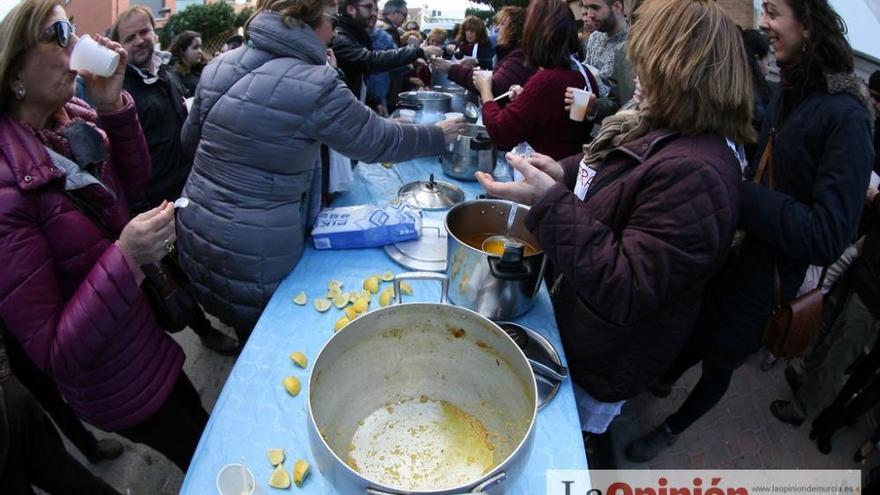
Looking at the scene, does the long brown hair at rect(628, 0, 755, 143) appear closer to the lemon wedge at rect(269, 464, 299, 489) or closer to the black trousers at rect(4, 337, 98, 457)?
the lemon wedge at rect(269, 464, 299, 489)

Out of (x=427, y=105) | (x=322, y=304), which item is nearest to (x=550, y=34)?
(x=427, y=105)

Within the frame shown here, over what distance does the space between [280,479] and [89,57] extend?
1.33m

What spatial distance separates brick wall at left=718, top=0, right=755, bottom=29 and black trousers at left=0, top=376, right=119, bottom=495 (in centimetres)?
631

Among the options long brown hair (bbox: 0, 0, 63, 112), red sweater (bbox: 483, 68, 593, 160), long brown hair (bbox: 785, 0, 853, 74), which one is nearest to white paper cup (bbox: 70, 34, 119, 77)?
long brown hair (bbox: 0, 0, 63, 112)

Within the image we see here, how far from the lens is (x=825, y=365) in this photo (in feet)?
8.77

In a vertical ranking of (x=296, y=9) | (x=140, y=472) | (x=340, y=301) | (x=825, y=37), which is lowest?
(x=140, y=472)

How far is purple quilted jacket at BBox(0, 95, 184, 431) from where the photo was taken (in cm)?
115

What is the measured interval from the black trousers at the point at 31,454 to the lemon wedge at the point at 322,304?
34.4 inches

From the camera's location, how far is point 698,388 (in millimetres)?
2275

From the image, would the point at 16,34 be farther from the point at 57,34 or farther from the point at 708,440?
the point at 708,440

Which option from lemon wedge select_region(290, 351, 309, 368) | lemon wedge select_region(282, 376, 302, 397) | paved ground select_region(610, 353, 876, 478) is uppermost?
lemon wedge select_region(282, 376, 302, 397)

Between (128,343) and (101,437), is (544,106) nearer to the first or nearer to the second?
(128,343)

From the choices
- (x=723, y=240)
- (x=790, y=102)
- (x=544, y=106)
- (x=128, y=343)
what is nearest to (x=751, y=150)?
(x=790, y=102)

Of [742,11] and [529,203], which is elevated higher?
[529,203]
